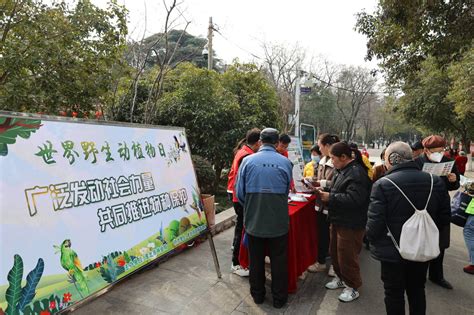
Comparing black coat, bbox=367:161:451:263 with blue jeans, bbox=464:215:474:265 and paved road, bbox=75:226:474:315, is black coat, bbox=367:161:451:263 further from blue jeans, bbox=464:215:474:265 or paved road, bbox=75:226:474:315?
blue jeans, bbox=464:215:474:265

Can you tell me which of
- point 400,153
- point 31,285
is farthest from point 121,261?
point 400,153

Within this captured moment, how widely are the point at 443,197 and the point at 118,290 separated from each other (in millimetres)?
3060

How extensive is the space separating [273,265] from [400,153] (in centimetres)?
149

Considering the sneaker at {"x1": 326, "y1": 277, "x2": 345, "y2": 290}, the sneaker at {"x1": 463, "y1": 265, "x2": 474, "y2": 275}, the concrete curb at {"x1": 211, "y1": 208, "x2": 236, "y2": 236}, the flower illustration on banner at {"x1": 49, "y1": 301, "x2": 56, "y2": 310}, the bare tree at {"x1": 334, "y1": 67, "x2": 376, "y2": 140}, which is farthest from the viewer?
the bare tree at {"x1": 334, "y1": 67, "x2": 376, "y2": 140}

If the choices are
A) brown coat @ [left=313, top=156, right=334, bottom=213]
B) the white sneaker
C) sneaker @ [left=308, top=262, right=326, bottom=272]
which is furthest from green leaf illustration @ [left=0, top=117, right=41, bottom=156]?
sneaker @ [left=308, top=262, right=326, bottom=272]

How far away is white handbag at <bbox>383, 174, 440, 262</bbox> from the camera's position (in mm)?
2191

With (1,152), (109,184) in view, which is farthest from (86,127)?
(1,152)

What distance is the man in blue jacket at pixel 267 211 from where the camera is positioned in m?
2.89

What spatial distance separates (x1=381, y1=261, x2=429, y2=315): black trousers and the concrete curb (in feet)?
10.3

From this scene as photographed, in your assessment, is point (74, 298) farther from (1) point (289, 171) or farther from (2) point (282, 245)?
(1) point (289, 171)

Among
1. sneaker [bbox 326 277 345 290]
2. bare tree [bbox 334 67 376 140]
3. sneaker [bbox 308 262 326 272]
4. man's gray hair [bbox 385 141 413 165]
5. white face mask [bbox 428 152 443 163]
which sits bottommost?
sneaker [bbox 308 262 326 272]

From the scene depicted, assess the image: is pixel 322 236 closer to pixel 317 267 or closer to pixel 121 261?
pixel 317 267

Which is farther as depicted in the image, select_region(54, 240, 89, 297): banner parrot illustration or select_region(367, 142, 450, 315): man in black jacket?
select_region(367, 142, 450, 315): man in black jacket

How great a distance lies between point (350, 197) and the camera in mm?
2895
